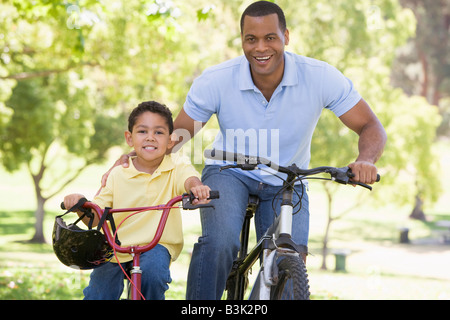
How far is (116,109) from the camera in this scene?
2362cm

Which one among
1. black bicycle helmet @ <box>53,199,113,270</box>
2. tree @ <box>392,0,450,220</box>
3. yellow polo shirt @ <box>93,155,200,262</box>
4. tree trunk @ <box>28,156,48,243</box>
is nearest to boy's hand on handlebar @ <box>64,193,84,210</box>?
black bicycle helmet @ <box>53,199,113,270</box>

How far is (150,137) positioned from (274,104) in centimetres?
76

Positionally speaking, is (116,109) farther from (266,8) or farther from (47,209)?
(266,8)

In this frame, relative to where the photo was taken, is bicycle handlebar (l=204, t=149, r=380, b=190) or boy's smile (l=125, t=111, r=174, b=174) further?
boy's smile (l=125, t=111, r=174, b=174)

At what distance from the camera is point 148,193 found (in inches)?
148

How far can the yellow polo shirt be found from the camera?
368 cm

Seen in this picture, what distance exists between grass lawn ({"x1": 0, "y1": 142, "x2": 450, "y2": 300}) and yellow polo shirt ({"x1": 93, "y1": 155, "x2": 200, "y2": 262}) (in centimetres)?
272

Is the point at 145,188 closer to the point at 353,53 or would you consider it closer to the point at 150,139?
the point at 150,139

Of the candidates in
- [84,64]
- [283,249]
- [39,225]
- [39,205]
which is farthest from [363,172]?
[39,225]

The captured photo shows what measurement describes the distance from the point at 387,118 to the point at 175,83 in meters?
6.54

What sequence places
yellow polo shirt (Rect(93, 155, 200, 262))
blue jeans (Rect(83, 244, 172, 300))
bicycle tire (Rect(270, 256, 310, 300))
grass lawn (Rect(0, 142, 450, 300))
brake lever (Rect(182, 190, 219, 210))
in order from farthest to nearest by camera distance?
1. grass lawn (Rect(0, 142, 450, 300))
2. yellow polo shirt (Rect(93, 155, 200, 262))
3. blue jeans (Rect(83, 244, 172, 300))
4. brake lever (Rect(182, 190, 219, 210))
5. bicycle tire (Rect(270, 256, 310, 300))

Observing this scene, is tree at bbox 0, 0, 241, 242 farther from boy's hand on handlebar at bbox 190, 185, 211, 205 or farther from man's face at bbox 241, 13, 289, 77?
boy's hand on handlebar at bbox 190, 185, 211, 205

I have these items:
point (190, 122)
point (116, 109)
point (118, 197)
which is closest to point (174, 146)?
point (190, 122)
